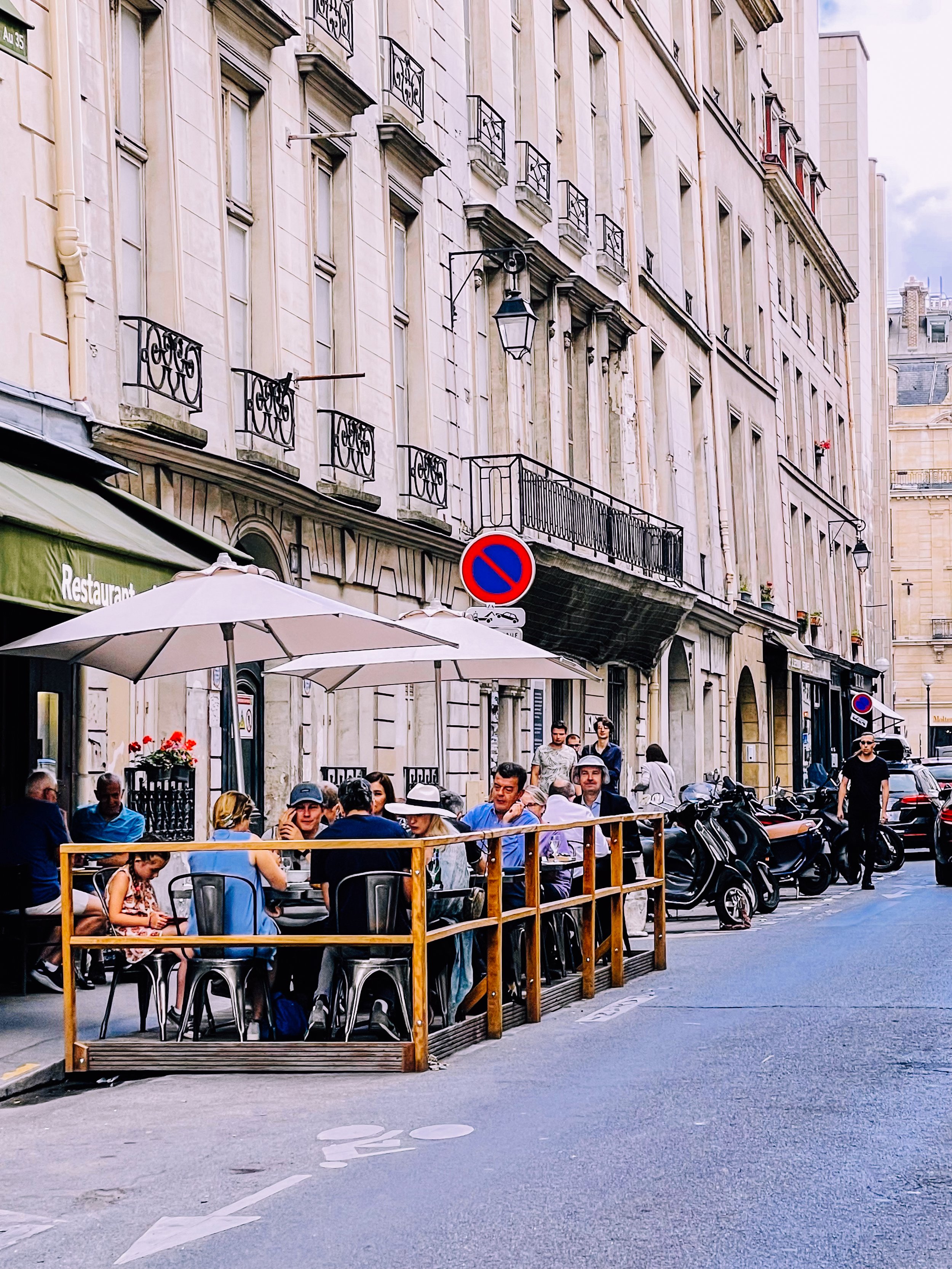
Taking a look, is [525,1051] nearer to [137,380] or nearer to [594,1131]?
[594,1131]

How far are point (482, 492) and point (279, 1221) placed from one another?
19.7 meters

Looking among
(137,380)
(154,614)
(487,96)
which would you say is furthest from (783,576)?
(154,614)

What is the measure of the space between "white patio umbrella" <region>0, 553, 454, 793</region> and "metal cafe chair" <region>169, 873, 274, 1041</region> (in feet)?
5.51

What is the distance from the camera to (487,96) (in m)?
26.9

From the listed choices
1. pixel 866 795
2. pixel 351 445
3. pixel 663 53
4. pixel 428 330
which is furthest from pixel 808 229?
pixel 351 445

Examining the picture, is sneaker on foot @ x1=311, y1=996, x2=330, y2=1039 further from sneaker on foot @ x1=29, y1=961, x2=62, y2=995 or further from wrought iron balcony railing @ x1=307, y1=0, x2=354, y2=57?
wrought iron balcony railing @ x1=307, y1=0, x2=354, y2=57

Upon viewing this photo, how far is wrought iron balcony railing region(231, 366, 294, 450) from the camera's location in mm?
18641

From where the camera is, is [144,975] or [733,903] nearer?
[144,975]

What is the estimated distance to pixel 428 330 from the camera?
24141 millimetres

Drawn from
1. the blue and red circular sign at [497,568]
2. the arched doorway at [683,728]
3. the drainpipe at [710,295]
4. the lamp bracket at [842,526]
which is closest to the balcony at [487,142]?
the blue and red circular sign at [497,568]

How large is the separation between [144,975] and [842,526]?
50313 millimetres

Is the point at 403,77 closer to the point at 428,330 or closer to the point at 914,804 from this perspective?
the point at 428,330

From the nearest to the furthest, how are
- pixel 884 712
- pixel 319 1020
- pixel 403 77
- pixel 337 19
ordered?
pixel 319 1020, pixel 337 19, pixel 403 77, pixel 884 712

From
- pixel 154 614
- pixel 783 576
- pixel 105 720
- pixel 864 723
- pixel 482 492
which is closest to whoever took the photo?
pixel 154 614
